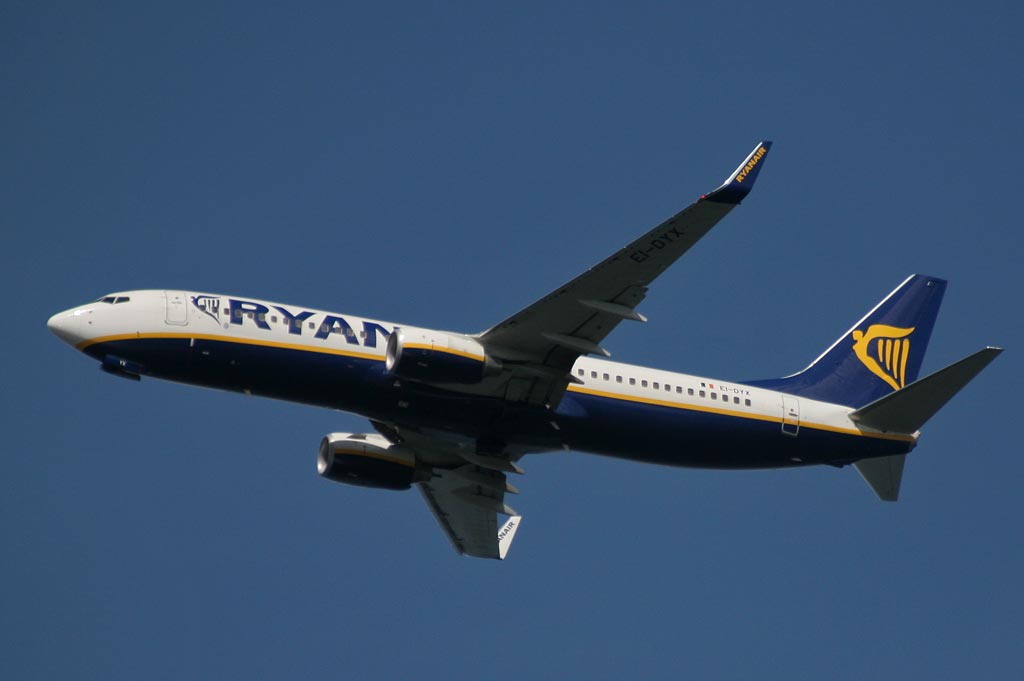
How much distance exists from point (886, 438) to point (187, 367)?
25.8m

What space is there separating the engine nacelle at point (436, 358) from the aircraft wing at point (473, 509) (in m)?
9.89

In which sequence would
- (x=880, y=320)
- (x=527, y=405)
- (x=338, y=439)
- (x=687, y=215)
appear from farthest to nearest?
(x=880, y=320)
(x=338, y=439)
(x=527, y=405)
(x=687, y=215)

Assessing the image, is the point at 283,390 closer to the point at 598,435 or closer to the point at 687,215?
the point at 598,435

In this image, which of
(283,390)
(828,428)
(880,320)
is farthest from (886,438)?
(283,390)

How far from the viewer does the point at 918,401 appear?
56.1 m

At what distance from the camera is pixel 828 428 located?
5766 centimetres

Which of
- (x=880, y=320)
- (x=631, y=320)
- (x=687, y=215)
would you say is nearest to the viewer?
(x=687, y=215)

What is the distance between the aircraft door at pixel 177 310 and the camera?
52.8m

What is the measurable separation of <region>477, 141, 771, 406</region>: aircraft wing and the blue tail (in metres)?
11.1

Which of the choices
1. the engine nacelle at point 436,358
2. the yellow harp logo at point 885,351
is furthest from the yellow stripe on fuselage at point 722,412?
the yellow harp logo at point 885,351

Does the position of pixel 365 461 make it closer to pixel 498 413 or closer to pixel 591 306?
pixel 498 413

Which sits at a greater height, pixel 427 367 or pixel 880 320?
pixel 880 320

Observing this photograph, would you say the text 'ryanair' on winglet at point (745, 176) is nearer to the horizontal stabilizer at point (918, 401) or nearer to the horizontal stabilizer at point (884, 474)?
the horizontal stabilizer at point (918, 401)

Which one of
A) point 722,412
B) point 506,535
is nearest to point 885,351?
point 722,412
